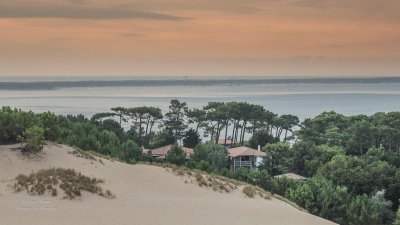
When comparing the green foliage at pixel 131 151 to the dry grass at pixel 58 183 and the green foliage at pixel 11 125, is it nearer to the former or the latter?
the green foliage at pixel 11 125

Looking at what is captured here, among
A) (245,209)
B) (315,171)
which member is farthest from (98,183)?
(315,171)

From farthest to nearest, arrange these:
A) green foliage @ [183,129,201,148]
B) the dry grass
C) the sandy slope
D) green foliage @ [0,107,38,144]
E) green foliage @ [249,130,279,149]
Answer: green foliage @ [249,130,279,149], green foliage @ [183,129,201,148], green foliage @ [0,107,38,144], the dry grass, the sandy slope

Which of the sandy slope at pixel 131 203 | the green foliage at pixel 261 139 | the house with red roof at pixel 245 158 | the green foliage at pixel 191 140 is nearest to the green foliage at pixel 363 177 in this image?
the house with red roof at pixel 245 158

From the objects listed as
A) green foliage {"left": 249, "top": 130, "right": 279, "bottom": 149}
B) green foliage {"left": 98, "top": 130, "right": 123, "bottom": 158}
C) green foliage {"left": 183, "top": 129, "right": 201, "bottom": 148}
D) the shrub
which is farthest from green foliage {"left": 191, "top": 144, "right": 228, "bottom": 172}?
green foliage {"left": 249, "top": 130, "right": 279, "bottom": 149}

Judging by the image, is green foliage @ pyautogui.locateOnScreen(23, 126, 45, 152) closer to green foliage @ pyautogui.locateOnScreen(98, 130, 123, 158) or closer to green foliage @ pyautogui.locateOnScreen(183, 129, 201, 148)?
green foliage @ pyautogui.locateOnScreen(98, 130, 123, 158)

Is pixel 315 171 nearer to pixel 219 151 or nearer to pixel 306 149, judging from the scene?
pixel 306 149

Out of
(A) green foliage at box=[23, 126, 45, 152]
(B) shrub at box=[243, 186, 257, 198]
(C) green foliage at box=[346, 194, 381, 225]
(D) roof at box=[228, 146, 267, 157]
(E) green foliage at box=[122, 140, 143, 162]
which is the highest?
(A) green foliage at box=[23, 126, 45, 152]
